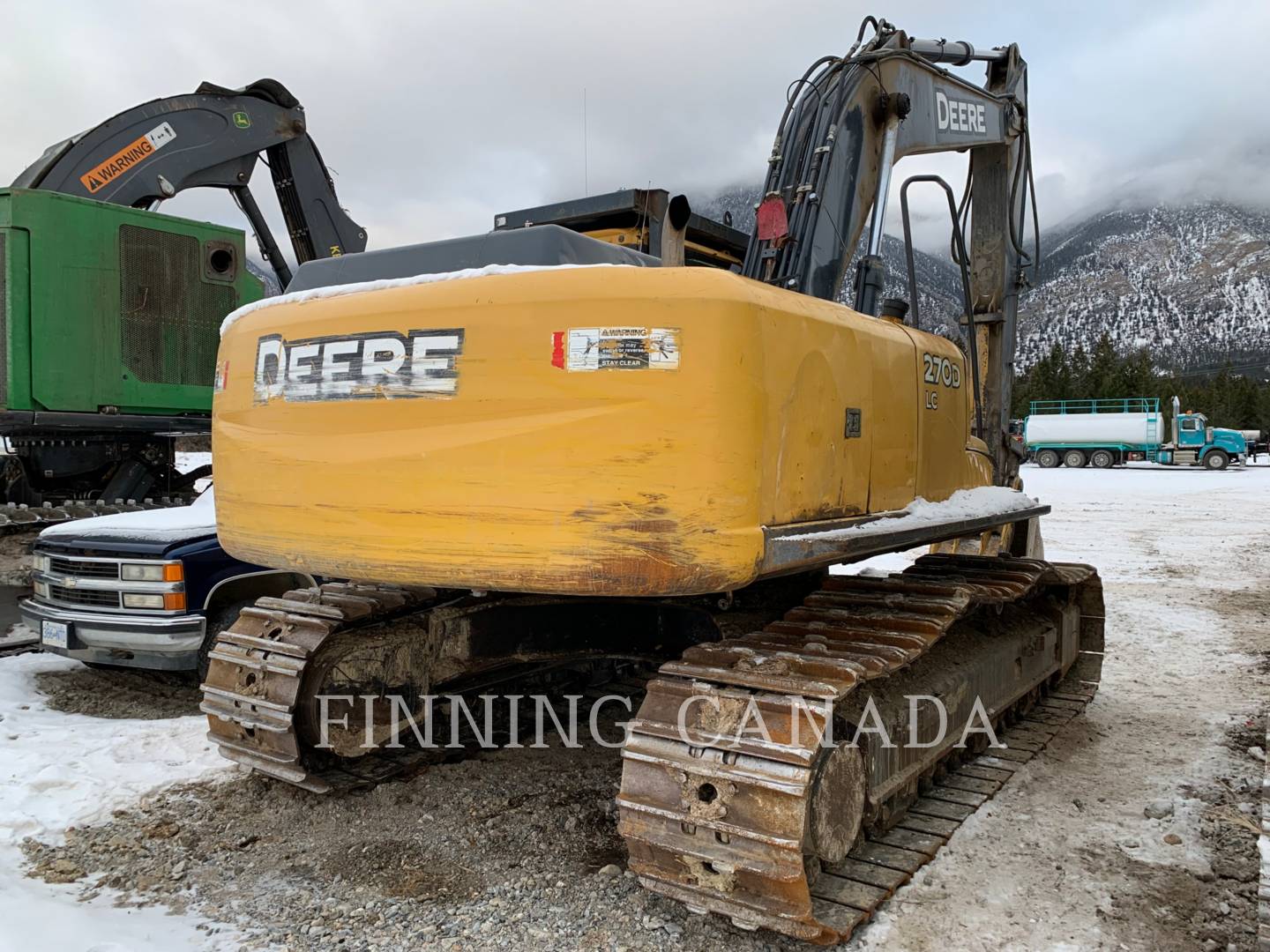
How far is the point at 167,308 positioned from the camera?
9.38 metres

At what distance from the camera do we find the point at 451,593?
15.2 ft

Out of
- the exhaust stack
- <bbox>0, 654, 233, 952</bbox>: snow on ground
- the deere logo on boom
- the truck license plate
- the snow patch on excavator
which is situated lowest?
<bbox>0, 654, 233, 952</bbox>: snow on ground

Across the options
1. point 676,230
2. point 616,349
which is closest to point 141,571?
point 676,230

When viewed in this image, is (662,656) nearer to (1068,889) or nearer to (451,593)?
(451,593)

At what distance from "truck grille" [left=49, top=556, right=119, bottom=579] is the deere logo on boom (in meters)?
2.85

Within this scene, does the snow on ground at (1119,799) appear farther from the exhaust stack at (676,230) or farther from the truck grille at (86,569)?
the truck grille at (86,569)

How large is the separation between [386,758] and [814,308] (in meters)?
2.94

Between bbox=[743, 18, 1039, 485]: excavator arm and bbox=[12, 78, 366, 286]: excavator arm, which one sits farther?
bbox=[12, 78, 366, 286]: excavator arm

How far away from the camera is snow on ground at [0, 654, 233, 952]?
3.20m

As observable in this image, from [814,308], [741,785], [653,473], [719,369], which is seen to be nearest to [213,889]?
[741,785]

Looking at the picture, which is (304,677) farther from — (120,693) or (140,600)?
(120,693)

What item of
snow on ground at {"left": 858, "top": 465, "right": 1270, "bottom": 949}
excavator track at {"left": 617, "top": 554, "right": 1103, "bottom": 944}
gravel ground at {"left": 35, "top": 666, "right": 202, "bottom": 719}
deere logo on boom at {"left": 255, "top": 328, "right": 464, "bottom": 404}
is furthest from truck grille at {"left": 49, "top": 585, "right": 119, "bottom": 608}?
snow on ground at {"left": 858, "top": 465, "right": 1270, "bottom": 949}

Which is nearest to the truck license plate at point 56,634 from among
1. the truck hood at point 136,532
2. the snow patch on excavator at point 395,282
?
the truck hood at point 136,532

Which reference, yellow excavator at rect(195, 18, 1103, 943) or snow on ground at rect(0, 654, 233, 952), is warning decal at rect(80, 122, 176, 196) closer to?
snow on ground at rect(0, 654, 233, 952)
